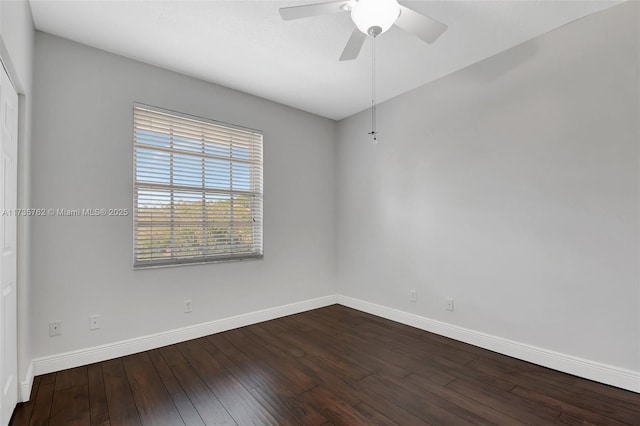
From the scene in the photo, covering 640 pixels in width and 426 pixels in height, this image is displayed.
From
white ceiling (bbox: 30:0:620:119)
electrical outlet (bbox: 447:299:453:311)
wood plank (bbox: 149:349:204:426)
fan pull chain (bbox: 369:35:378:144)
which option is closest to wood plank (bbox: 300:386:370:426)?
wood plank (bbox: 149:349:204:426)

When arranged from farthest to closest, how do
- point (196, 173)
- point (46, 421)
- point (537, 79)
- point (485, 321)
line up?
point (196, 173), point (485, 321), point (537, 79), point (46, 421)

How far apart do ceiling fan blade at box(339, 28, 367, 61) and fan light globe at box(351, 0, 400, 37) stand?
17 cm

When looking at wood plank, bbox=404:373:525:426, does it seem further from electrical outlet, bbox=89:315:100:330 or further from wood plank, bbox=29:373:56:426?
electrical outlet, bbox=89:315:100:330

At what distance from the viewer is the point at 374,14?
1.66 meters

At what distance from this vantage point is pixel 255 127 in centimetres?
373

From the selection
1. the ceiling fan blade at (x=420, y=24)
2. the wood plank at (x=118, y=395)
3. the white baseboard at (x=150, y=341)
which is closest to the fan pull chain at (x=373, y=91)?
the ceiling fan blade at (x=420, y=24)

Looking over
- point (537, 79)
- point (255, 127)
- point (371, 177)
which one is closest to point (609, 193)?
point (537, 79)

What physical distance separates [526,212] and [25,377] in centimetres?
405

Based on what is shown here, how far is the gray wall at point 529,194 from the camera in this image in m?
2.21

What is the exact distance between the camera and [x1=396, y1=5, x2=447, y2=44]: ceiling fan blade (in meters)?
1.75

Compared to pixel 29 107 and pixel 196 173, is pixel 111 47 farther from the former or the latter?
pixel 196 173

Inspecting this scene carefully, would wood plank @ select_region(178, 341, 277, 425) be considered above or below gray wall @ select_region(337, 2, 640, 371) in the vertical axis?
below

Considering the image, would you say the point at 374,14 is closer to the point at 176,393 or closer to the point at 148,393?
the point at 176,393

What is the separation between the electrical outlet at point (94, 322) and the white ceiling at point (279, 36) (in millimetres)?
2369
